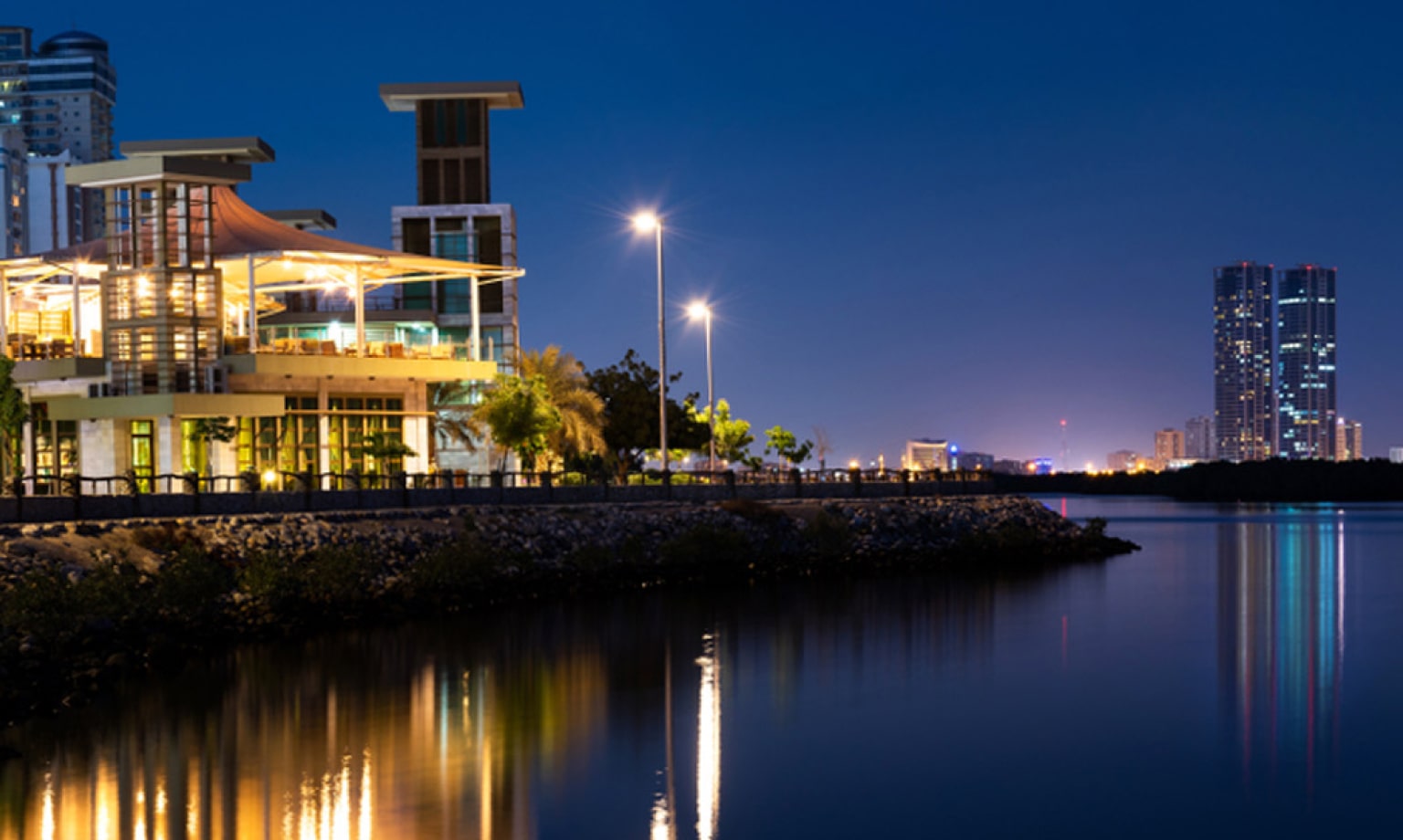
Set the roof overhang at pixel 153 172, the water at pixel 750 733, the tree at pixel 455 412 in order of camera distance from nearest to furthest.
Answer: the water at pixel 750 733 → the roof overhang at pixel 153 172 → the tree at pixel 455 412

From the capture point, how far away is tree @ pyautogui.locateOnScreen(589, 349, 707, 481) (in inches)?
3615

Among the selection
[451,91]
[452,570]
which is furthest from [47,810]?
[451,91]

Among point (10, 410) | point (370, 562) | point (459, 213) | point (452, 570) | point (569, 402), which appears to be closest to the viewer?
point (370, 562)

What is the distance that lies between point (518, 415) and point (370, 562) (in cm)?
2516

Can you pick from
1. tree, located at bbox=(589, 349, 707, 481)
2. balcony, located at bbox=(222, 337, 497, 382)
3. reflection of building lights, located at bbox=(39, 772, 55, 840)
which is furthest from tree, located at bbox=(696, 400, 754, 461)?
reflection of building lights, located at bbox=(39, 772, 55, 840)

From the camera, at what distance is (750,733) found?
25875mm

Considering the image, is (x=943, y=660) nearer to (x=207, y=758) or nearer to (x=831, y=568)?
(x=207, y=758)

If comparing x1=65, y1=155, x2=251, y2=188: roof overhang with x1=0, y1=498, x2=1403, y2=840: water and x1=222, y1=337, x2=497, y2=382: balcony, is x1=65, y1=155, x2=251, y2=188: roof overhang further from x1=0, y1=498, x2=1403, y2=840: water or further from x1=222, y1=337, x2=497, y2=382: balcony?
x1=0, y1=498, x2=1403, y2=840: water

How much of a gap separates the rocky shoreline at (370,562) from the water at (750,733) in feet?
5.64

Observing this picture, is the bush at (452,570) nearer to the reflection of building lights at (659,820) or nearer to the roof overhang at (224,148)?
the reflection of building lights at (659,820)

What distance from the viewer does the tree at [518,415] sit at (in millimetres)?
66750

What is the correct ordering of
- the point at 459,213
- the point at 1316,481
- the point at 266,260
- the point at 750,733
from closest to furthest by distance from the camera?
the point at 750,733 < the point at 266,260 < the point at 459,213 < the point at 1316,481

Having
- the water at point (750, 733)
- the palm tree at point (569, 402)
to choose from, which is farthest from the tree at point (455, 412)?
the water at point (750, 733)

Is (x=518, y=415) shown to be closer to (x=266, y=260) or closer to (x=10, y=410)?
(x=266, y=260)
